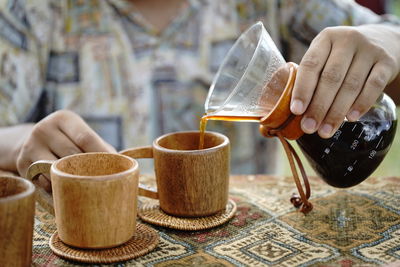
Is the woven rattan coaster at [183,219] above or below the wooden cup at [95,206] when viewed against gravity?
below

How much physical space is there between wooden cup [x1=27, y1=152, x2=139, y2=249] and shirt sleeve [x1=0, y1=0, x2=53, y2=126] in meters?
0.70

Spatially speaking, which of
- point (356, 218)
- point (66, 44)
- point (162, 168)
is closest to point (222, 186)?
point (162, 168)

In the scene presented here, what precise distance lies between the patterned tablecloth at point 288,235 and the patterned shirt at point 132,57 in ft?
1.84

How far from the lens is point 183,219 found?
0.80 m

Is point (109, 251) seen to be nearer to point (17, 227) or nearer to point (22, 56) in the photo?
point (17, 227)

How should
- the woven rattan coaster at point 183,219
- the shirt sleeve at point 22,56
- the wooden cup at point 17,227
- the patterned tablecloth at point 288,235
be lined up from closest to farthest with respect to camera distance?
1. the wooden cup at point 17,227
2. the patterned tablecloth at point 288,235
3. the woven rattan coaster at point 183,219
4. the shirt sleeve at point 22,56

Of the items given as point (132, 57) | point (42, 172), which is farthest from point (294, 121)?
point (132, 57)

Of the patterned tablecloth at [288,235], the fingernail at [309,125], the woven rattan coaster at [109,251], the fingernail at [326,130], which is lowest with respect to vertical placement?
the patterned tablecloth at [288,235]

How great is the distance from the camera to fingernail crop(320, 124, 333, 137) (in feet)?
2.44

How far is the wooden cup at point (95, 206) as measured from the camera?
2.13 ft

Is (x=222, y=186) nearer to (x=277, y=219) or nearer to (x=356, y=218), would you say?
(x=277, y=219)

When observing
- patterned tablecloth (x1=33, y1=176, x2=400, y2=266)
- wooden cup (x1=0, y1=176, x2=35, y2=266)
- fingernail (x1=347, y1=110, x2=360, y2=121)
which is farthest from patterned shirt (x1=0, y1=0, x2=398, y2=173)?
wooden cup (x1=0, y1=176, x2=35, y2=266)

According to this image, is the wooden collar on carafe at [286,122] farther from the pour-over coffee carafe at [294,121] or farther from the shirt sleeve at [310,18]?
the shirt sleeve at [310,18]

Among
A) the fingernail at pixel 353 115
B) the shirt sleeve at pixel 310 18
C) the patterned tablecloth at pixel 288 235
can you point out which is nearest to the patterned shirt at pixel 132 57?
the shirt sleeve at pixel 310 18
